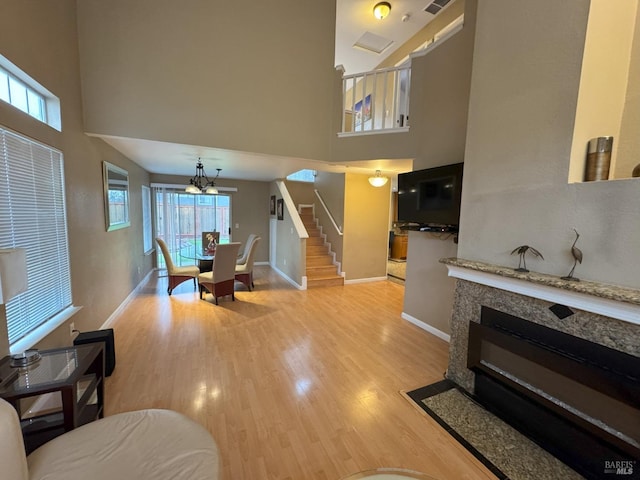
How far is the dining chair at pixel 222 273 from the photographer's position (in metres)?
4.19

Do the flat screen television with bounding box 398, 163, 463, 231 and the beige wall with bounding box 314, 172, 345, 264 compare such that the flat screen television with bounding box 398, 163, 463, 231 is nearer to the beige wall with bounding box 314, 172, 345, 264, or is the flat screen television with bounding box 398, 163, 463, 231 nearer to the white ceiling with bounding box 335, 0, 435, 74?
the beige wall with bounding box 314, 172, 345, 264

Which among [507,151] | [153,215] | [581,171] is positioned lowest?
[153,215]

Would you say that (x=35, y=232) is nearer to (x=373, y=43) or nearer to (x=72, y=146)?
(x=72, y=146)

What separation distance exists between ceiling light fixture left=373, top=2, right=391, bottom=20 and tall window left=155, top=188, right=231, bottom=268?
201 inches

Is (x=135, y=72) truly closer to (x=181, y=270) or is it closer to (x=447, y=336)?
(x=181, y=270)

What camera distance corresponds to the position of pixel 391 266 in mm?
7844

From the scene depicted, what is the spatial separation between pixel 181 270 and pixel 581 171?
5.41m

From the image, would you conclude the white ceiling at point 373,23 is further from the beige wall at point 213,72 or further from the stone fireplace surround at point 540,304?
the stone fireplace surround at point 540,304

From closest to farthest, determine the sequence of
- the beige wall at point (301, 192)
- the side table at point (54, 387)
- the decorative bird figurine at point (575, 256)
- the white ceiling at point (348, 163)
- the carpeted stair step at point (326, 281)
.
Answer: the side table at point (54, 387), the decorative bird figurine at point (575, 256), the white ceiling at point (348, 163), the carpeted stair step at point (326, 281), the beige wall at point (301, 192)

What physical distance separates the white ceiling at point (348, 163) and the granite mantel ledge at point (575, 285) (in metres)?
2.34

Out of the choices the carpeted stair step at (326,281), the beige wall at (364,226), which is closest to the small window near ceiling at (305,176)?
the beige wall at (364,226)

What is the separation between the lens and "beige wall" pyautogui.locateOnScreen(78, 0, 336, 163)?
9.45 ft

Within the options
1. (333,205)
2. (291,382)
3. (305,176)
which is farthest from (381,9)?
(291,382)

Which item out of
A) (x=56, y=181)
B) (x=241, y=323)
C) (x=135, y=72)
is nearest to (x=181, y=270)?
(x=241, y=323)
